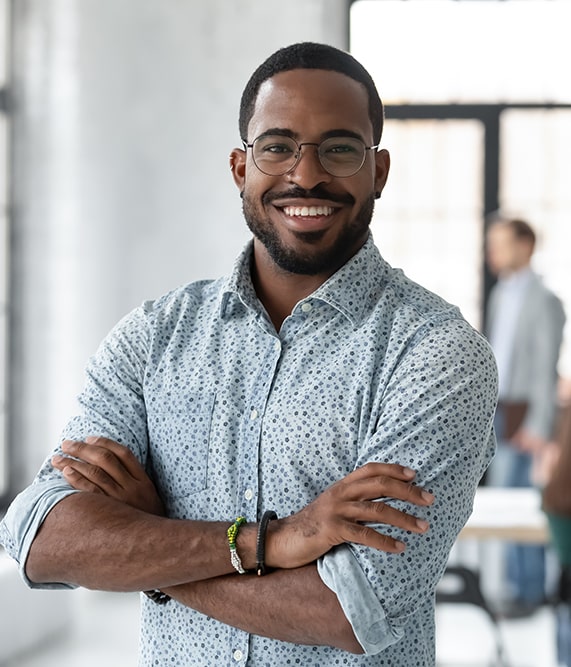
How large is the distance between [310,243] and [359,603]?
0.58m

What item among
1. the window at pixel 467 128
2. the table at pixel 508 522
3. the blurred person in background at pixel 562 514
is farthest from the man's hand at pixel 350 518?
the window at pixel 467 128

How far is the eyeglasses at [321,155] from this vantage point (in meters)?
1.70

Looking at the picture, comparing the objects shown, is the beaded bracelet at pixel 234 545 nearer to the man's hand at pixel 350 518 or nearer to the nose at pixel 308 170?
the man's hand at pixel 350 518

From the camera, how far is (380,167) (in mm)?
1826

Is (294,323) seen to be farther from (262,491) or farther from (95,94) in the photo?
(95,94)

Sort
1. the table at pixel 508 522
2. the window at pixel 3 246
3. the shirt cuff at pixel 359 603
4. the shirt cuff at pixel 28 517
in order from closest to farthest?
the shirt cuff at pixel 359 603
the shirt cuff at pixel 28 517
the table at pixel 508 522
the window at pixel 3 246

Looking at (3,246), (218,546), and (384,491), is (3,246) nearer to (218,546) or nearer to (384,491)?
(218,546)

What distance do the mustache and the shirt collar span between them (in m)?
0.10

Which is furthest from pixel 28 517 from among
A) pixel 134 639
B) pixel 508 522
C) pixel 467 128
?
pixel 467 128

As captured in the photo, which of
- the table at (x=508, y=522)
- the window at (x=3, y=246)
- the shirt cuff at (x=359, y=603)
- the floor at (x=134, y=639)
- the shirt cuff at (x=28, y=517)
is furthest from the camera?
the window at (x=3, y=246)

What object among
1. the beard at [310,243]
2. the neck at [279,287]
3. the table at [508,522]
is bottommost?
the table at [508,522]

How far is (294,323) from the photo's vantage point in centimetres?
175

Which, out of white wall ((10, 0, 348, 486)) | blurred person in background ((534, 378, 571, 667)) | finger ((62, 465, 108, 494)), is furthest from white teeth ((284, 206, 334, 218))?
white wall ((10, 0, 348, 486))

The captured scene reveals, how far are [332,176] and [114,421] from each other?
524 mm
